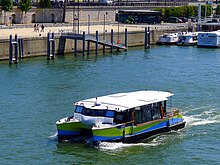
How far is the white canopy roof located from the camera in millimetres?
30703

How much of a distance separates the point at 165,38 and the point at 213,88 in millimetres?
36705

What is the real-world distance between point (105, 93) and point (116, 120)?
42.9 ft

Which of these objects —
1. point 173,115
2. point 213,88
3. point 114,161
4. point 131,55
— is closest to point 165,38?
point 131,55

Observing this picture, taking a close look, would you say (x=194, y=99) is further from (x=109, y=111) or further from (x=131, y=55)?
(x=131, y=55)

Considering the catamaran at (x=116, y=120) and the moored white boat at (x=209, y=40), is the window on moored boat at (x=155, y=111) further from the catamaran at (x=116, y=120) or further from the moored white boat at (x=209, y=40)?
the moored white boat at (x=209, y=40)

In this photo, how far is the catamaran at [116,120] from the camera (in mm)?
30219

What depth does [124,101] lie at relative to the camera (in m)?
31.5

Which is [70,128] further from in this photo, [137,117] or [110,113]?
[137,117]

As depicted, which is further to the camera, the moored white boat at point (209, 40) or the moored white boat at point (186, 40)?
the moored white boat at point (186, 40)

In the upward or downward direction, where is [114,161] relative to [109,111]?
downward

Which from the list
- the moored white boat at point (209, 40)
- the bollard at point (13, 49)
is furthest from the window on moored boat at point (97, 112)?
the moored white boat at point (209, 40)

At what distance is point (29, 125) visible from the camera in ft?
111

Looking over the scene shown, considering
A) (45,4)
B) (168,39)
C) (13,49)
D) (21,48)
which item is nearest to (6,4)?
(45,4)

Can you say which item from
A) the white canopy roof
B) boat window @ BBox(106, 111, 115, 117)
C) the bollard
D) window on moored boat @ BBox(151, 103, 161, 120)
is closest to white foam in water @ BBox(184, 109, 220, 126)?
the white canopy roof
